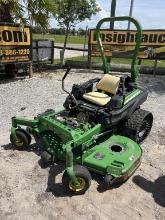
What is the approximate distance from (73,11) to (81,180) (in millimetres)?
11206

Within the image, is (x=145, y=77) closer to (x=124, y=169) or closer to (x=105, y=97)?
(x=105, y=97)

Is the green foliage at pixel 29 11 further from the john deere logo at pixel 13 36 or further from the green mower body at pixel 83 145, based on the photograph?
the green mower body at pixel 83 145

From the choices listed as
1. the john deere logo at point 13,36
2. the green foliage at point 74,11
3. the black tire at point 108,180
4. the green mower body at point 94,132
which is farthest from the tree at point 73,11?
the black tire at point 108,180

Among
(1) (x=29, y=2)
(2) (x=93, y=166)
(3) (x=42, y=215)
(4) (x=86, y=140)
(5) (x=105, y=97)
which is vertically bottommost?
(3) (x=42, y=215)

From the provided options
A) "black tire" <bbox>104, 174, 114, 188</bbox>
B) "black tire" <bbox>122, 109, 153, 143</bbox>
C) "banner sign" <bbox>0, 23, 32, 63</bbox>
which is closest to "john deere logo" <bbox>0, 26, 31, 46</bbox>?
"banner sign" <bbox>0, 23, 32, 63</bbox>

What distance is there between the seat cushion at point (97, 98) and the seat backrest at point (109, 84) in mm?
203

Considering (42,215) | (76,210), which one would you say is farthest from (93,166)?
(42,215)

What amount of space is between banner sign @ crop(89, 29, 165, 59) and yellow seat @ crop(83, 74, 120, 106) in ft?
21.1

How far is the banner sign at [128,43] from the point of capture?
12.1 m

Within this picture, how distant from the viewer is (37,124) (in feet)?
17.7

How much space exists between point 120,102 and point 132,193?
5.25 ft

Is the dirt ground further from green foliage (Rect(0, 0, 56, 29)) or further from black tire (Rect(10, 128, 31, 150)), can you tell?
green foliage (Rect(0, 0, 56, 29))

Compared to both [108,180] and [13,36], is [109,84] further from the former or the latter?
[13,36]

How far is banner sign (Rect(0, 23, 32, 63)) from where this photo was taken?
399 inches
